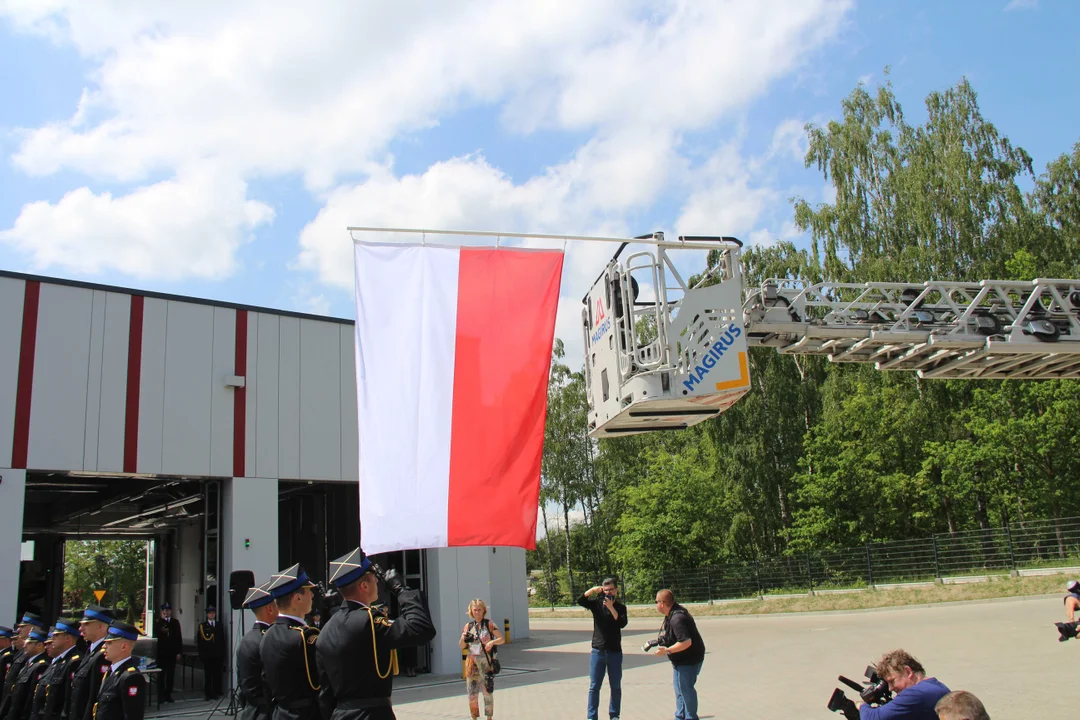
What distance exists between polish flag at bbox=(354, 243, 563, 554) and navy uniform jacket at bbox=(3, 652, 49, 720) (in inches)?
189

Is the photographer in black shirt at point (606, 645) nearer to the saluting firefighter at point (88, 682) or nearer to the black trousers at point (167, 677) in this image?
the saluting firefighter at point (88, 682)

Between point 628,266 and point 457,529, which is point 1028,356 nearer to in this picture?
point 628,266

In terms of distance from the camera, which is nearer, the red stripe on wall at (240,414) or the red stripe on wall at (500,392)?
the red stripe on wall at (500,392)

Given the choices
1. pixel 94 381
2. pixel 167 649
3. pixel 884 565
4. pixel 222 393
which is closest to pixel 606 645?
pixel 222 393

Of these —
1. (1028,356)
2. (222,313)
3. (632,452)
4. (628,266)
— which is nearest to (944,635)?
(1028,356)

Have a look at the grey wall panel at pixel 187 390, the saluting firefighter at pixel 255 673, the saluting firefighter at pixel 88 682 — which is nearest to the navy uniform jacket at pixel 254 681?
the saluting firefighter at pixel 255 673

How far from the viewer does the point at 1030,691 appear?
32.2 feet

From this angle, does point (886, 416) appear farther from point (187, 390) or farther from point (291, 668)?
point (291, 668)

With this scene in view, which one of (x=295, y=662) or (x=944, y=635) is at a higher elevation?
(x=295, y=662)

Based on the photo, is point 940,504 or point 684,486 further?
point 684,486

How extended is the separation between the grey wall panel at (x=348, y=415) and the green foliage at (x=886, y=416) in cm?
1938

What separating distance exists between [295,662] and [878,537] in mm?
33676

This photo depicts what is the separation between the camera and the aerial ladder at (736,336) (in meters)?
8.23

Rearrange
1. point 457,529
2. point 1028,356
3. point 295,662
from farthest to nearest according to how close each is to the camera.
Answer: point 1028,356
point 457,529
point 295,662
